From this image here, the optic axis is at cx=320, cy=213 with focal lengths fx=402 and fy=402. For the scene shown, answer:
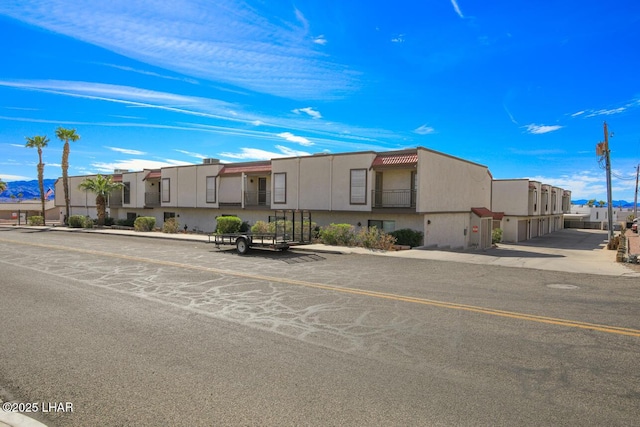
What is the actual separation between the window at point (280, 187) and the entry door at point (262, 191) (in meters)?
3.43

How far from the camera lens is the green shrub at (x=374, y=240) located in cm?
2122

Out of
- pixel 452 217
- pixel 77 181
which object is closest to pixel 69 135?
pixel 77 181

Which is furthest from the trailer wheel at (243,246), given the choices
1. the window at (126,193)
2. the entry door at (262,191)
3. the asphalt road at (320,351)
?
the window at (126,193)

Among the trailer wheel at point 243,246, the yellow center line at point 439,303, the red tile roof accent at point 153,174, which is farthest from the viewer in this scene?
the red tile roof accent at point 153,174

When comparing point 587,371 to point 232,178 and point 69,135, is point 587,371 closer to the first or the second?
point 232,178

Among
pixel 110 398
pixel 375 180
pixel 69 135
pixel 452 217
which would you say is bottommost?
pixel 110 398

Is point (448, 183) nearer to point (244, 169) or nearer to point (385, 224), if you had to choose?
point (385, 224)

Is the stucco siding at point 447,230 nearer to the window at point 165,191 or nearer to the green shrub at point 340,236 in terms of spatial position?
the green shrub at point 340,236

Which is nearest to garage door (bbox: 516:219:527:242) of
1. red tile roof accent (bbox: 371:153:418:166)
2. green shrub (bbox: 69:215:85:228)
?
red tile roof accent (bbox: 371:153:418:166)

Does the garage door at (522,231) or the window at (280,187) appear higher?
the window at (280,187)

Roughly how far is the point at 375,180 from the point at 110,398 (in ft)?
75.1

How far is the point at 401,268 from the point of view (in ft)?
48.5

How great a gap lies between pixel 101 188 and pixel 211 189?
1404 centimetres

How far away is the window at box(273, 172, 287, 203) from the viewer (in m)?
29.6
